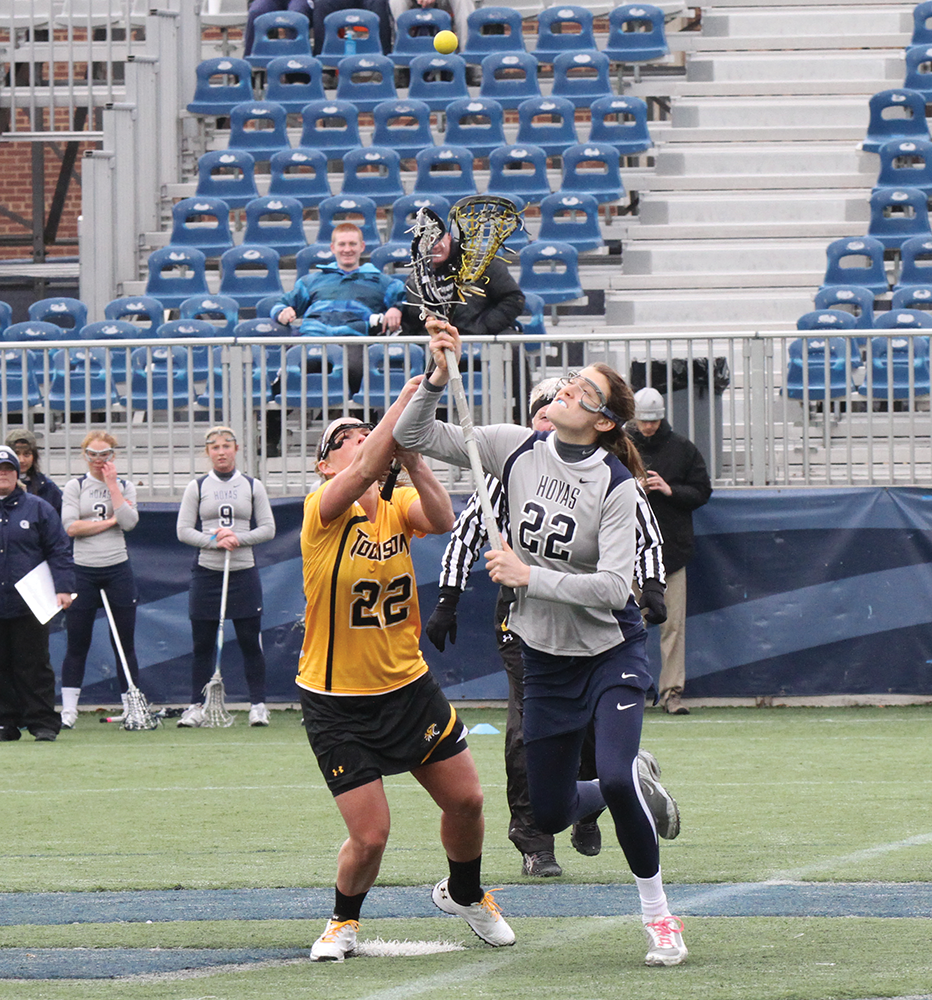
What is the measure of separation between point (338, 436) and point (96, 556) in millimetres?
7528

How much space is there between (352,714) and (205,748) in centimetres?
629

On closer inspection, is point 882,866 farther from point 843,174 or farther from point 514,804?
point 843,174

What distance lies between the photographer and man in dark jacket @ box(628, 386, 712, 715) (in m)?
12.6

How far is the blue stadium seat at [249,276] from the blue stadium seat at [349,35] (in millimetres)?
3905

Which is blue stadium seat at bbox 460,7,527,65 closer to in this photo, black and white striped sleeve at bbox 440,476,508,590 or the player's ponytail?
black and white striped sleeve at bbox 440,476,508,590

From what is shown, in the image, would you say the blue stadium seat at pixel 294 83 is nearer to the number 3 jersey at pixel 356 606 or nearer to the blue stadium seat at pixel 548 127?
the blue stadium seat at pixel 548 127

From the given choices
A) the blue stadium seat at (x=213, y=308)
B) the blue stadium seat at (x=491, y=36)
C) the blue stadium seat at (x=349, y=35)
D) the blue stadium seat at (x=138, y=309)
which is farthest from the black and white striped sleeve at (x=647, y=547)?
the blue stadium seat at (x=349, y=35)

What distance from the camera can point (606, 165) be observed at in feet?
59.8

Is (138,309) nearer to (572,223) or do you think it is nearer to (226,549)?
(226,549)

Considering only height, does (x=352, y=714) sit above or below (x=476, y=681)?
above

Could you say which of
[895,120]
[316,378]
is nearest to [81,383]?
[316,378]

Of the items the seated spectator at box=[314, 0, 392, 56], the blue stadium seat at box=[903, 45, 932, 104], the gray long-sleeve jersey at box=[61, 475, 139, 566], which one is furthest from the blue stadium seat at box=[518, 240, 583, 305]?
the gray long-sleeve jersey at box=[61, 475, 139, 566]

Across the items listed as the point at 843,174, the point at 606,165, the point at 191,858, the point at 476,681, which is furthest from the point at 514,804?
the point at 843,174

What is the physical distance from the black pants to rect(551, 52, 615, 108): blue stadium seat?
9467 millimetres
